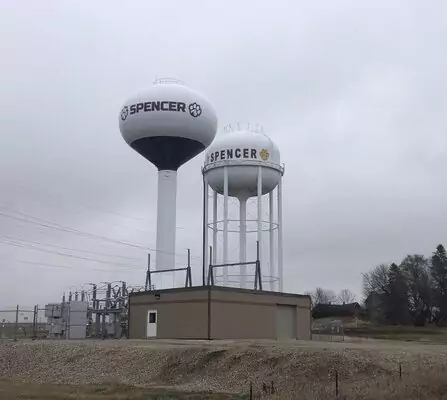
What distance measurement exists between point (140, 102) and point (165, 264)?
1198 centimetres

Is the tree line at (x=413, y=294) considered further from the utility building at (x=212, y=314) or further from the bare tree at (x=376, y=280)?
the utility building at (x=212, y=314)

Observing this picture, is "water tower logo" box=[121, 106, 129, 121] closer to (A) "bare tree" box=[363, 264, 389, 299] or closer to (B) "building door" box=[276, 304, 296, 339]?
(B) "building door" box=[276, 304, 296, 339]

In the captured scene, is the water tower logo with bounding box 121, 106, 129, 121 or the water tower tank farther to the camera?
the water tower tank

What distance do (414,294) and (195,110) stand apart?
66.2m

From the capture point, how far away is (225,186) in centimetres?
4928

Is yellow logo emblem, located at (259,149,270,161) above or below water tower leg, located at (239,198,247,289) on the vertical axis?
above

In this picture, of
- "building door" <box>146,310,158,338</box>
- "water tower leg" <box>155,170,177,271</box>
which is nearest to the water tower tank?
"water tower leg" <box>155,170,177,271</box>

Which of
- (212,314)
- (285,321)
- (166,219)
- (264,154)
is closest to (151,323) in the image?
(212,314)

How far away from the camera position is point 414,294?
10069cm

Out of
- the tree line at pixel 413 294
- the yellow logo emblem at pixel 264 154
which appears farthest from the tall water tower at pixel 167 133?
the tree line at pixel 413 294

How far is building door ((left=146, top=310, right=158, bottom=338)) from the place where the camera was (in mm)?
40281

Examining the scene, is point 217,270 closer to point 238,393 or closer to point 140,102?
point 140,102

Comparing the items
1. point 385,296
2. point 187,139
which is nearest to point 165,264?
point 187,139

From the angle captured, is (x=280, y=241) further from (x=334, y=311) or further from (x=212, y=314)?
(x=334, y=311)
